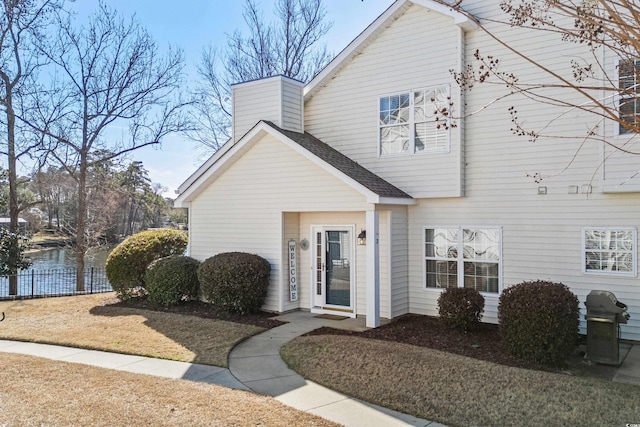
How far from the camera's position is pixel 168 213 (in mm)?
53656

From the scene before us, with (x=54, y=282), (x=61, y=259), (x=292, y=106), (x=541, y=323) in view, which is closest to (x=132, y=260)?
(x=292, y=106)

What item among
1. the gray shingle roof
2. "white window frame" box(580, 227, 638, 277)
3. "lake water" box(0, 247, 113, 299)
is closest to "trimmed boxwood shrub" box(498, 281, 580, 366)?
"white window frame" box(580, 227, 638, 277)

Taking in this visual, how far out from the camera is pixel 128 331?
9.48 m

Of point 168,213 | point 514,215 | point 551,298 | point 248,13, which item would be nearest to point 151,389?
point 551,298

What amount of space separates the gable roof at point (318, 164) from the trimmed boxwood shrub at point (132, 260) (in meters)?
1.52

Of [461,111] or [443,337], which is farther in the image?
[461,111]

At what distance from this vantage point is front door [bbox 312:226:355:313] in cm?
1105

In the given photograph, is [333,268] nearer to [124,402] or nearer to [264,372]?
[264,372]

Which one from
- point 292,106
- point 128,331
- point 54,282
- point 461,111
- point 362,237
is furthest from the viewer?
point 54,282

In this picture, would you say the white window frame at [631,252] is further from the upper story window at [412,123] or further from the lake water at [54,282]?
the lake water at [54,282]

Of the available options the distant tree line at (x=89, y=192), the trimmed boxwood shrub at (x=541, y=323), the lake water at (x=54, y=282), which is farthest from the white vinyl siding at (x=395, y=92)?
the distant tree line at (x=89, y=192)

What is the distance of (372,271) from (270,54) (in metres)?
17.8

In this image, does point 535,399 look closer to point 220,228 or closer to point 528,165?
point 528,165

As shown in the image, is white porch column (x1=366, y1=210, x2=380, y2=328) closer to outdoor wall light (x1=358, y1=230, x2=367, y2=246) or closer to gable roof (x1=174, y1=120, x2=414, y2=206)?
gable roof (x1=174, y1=120, x2=414, y2=206)
